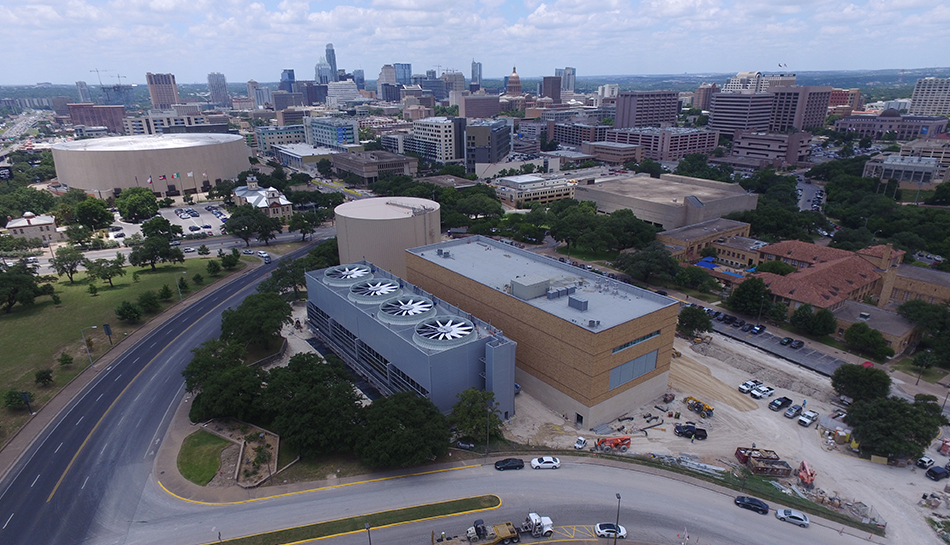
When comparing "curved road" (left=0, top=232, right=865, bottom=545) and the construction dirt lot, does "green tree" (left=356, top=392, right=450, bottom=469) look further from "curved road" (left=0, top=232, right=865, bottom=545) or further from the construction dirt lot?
the construction dirt lot

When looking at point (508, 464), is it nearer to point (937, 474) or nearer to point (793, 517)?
point (793, 517)

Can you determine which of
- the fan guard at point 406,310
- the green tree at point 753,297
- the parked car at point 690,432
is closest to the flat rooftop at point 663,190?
the green tree at point 753,297

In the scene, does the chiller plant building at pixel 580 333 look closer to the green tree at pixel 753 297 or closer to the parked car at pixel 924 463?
the parked car at pixel 924 463

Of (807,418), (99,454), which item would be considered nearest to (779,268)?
(807,418)

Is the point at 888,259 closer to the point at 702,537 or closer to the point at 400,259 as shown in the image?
the point at 702,537

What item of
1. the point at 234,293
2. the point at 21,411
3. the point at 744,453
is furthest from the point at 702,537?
the point at 234,293

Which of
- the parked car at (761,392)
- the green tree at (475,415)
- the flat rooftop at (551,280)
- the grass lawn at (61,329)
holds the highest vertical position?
the flat rooftop at (551,280)

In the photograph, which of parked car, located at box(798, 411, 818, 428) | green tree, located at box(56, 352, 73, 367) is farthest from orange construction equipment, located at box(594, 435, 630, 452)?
green tree, located at box(56, 352, 73, 367)
